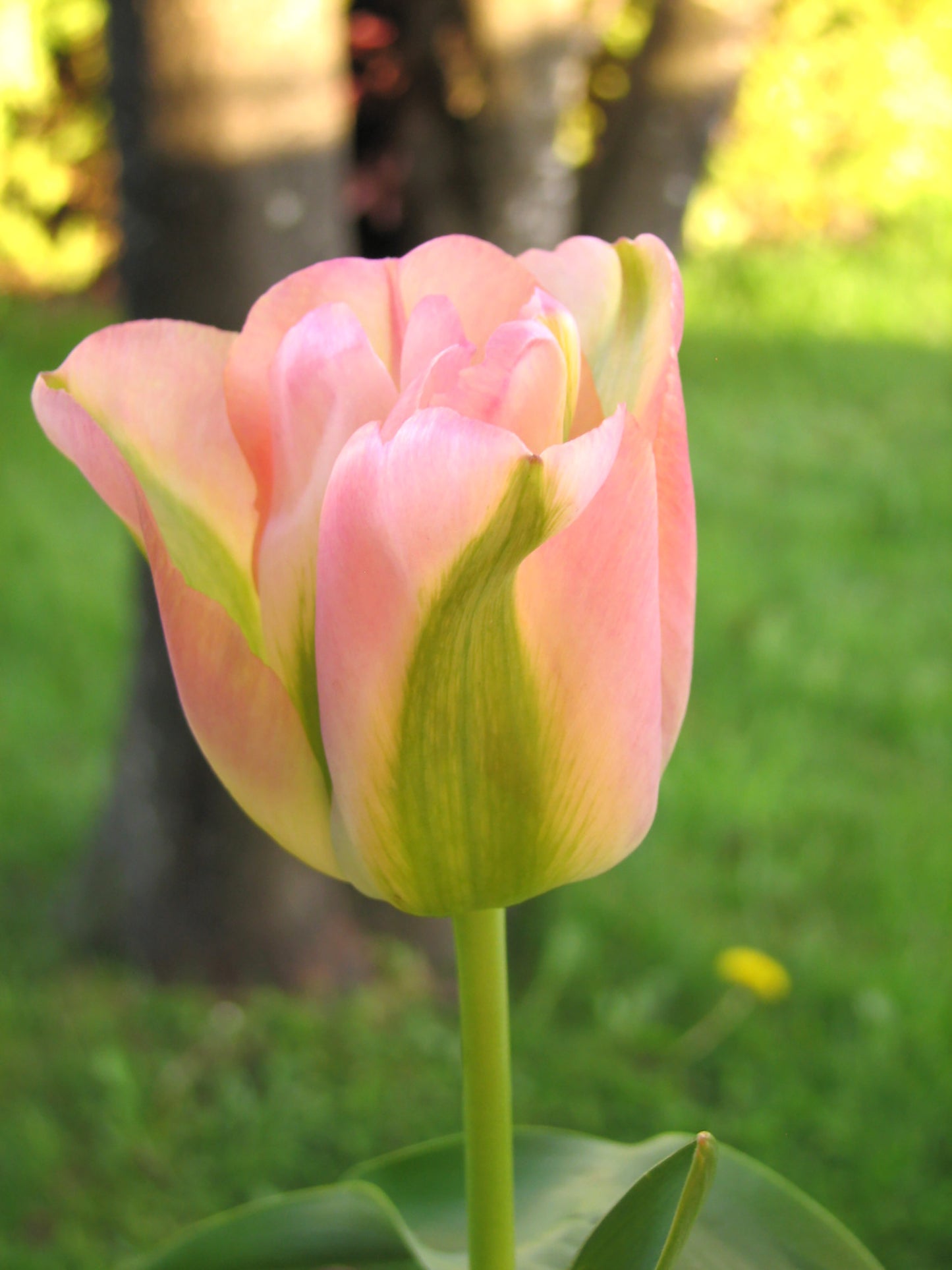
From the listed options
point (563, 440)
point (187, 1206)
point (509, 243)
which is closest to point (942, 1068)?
point (187, 1206)

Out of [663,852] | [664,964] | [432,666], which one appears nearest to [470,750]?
[432,666]

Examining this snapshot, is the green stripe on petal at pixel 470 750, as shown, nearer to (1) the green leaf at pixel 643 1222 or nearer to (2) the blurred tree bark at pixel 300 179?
(1) the green leaf at pixel 643 1222

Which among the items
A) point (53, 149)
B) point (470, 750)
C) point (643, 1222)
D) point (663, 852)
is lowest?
point (663, 852)

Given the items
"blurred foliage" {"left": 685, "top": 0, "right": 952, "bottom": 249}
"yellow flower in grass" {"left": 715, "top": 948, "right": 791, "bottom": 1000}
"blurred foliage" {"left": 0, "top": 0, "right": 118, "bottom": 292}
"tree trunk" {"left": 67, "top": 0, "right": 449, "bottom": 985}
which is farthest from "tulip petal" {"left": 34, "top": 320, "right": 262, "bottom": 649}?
"blurred foliage" {"left": 685, "top": 0, "right": 952, "bottom": 249}

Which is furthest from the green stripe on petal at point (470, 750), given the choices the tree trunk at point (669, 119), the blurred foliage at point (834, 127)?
the blurred foliage at point (834, 127)

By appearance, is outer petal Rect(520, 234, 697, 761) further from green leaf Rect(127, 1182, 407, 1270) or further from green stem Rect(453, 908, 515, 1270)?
green leaf Rect(127, 1182, 407, 1270)

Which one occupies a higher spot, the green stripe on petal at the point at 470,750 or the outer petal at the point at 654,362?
the outer petal at the point at 654,362

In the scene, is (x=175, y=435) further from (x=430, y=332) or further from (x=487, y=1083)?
(x=487, y=1083)
